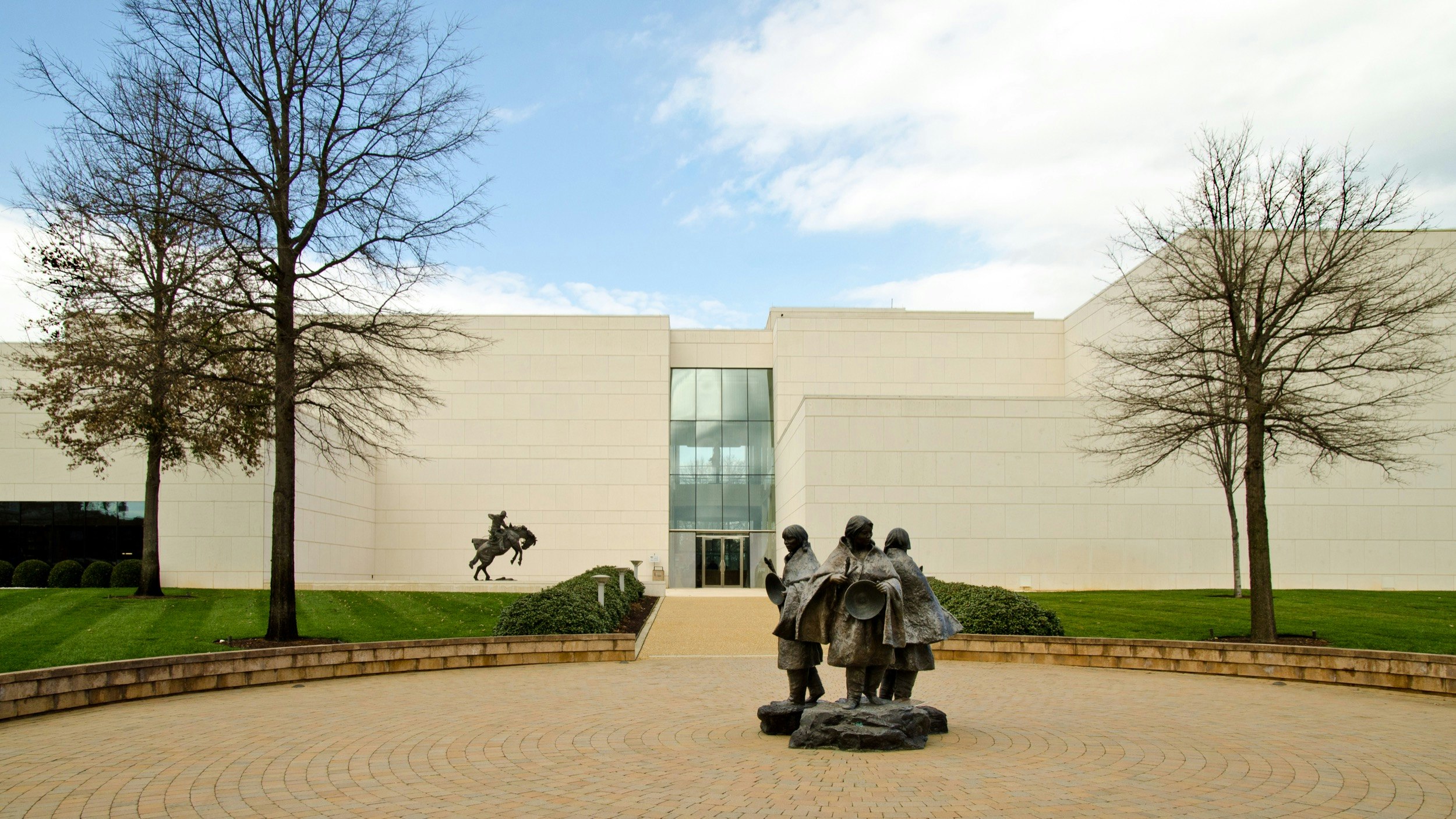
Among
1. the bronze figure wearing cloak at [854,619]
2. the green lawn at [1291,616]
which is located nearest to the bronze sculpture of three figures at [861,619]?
the bronze figure wearing cloak at [854,619]

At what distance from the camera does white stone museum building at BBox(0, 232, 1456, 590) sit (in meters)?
31.0

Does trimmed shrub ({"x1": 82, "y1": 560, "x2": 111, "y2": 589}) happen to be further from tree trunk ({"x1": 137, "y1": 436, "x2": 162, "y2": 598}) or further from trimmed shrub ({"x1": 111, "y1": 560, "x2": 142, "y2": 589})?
tree trunk ({"x1": 137, "y1": 436, "x2": 162, "y2": 598})

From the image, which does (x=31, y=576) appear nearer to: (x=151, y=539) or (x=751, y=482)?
(x=151, y=539)

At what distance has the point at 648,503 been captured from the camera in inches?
1715

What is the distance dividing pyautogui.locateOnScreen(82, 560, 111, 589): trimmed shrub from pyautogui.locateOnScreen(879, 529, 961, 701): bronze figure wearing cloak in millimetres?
25123

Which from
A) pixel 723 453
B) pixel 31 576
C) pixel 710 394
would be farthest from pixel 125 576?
pixel 710 394

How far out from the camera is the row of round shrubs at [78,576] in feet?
90.4

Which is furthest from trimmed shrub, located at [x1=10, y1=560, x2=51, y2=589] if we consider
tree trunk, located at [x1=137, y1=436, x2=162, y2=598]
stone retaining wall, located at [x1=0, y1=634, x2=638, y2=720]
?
stone retaining wall, located at [x1=0, y1=634, x2=638, y2=720]

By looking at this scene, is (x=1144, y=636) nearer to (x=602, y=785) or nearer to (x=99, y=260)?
(x=602, y=785)

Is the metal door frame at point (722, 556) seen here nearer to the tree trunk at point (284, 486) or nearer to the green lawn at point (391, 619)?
the green lawn at point (391, 619)

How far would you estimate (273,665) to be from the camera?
13641mm

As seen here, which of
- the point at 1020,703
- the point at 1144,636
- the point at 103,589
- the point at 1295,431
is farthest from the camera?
the point at 103,589

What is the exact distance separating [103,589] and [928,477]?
78.1 feet

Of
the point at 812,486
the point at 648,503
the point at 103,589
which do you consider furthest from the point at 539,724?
the point at 648,503
